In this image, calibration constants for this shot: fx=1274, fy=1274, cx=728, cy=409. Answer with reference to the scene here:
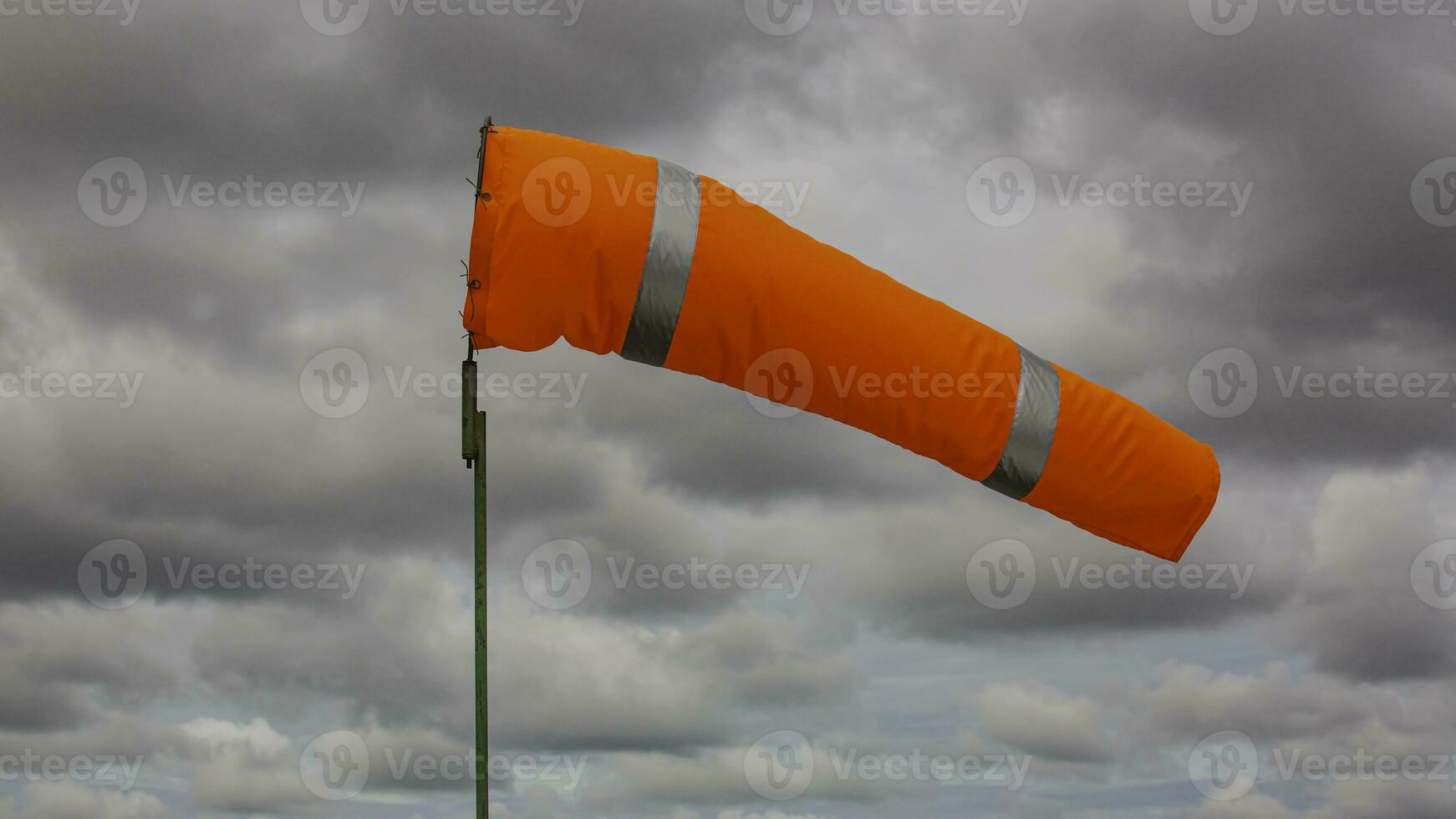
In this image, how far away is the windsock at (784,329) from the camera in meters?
7.45

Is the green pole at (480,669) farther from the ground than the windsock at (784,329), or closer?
closer

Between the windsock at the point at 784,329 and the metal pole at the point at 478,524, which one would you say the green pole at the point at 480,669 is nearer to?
the metal pole at the point at 478,524

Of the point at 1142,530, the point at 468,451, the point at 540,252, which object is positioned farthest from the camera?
the point at 1142,530

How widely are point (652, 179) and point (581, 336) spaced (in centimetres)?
103

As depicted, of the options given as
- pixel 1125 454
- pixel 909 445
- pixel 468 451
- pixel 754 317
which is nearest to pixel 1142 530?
pixel 1125 454

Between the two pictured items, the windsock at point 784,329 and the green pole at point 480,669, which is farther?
the green pole at point 480,669

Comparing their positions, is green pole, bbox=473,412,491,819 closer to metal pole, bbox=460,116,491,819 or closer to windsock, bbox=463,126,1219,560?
metal pole, bbox=460,116,491,819

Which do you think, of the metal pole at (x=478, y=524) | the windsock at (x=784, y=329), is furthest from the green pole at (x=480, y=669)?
the windsock at (x=784, y=329)

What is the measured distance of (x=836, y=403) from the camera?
8.05 m

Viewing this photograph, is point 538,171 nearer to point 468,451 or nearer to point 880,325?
point 468,451

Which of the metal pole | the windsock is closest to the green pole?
the metal pole

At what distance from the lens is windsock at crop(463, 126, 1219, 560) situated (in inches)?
293

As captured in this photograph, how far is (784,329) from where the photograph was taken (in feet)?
25.5

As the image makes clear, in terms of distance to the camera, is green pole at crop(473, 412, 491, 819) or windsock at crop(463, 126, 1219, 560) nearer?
windsock at crop(463, 126, 1219, 560)
